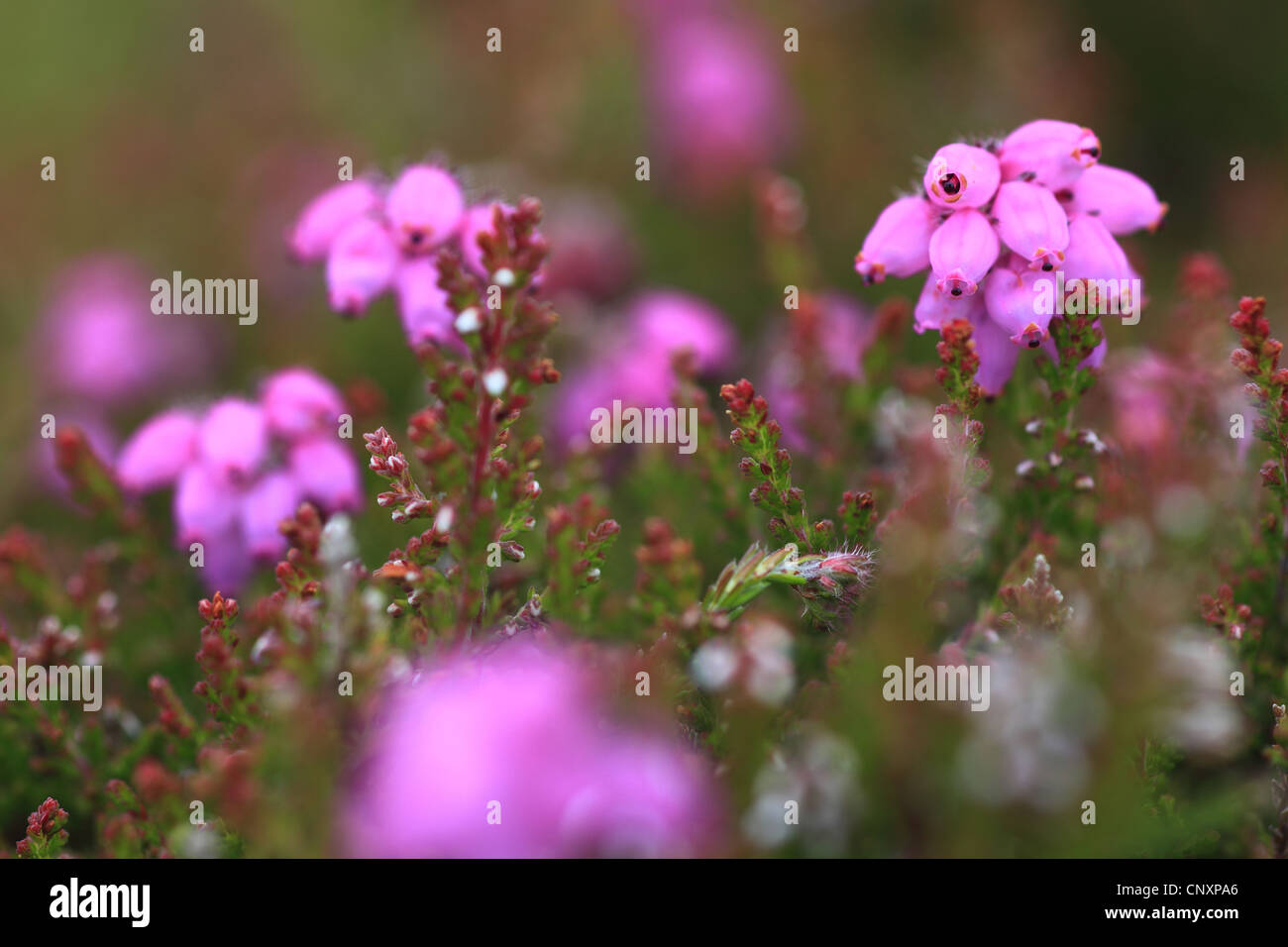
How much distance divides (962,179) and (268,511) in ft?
3.54

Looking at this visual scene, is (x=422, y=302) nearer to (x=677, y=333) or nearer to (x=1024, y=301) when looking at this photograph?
(x=1024, y=301)

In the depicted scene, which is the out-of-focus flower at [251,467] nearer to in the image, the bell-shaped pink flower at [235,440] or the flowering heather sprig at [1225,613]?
the bell-shaped pink flower at [235,440]

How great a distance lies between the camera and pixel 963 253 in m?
1.29

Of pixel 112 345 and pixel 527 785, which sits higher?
pixel 112 345

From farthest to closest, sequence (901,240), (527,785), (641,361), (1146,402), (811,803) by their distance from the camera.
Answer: (641,361) < (1146,402) < (901,240) < (811,803) < (527,785)

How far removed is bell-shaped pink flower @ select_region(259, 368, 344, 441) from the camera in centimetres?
169

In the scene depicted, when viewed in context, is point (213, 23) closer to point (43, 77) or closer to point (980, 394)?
point (43, 77)

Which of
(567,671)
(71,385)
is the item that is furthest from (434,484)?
(71,385)

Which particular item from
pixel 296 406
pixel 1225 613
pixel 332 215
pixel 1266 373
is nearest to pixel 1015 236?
pixel 1266 373

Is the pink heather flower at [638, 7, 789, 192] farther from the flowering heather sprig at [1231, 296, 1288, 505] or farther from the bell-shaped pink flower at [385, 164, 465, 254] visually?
the flowering heather sprig at [1231, 296, 1288, 505]

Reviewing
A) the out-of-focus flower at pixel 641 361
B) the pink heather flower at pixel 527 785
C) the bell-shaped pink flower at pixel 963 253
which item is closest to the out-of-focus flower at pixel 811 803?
the pink heather flower at pixel 527 785

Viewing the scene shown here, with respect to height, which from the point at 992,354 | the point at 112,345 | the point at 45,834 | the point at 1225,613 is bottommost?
the point at 45,834
